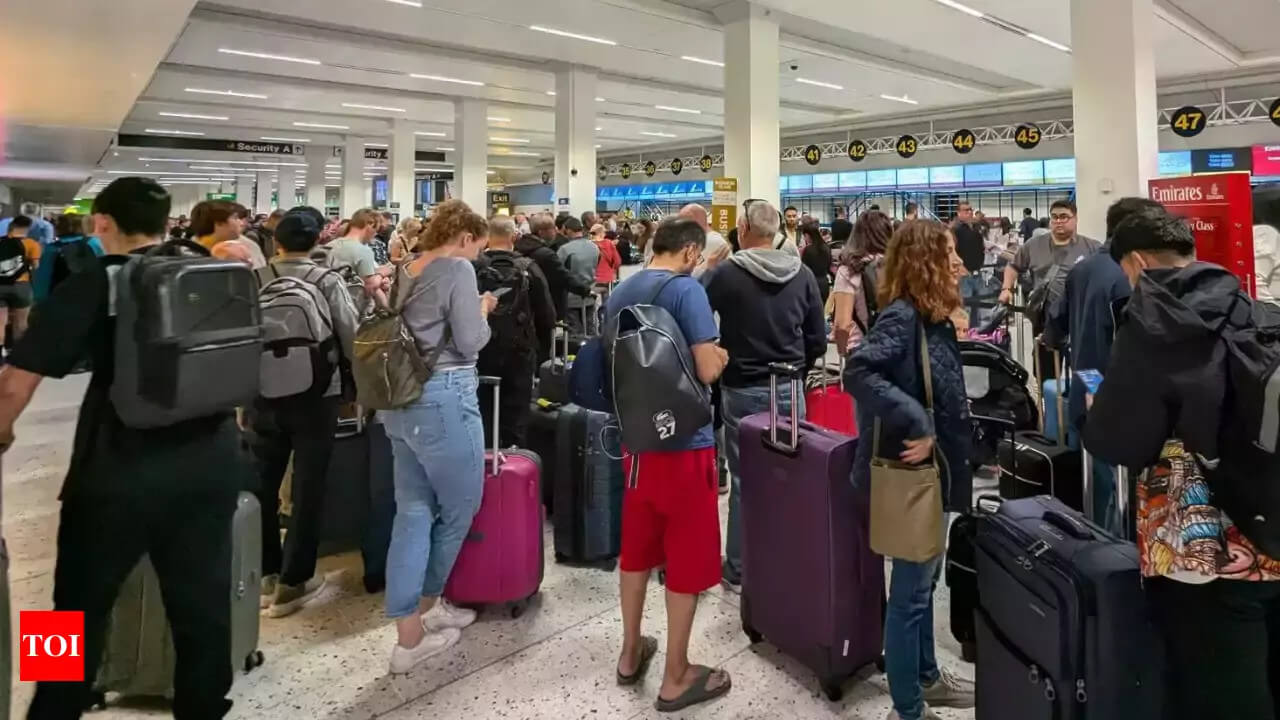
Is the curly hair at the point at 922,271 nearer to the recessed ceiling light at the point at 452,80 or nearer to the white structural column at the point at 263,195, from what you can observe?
the recessed ceiling light at the point at 452,80

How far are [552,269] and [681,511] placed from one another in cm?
321

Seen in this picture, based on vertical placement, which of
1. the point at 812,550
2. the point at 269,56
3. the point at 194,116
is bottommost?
the point at 812,550

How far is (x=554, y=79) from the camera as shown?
12773 mm

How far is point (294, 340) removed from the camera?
102 inches

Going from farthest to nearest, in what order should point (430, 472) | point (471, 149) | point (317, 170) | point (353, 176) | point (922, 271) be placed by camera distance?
1. point (317, 170)
2. point (353, 176)
3. point (471, 149)
4. point (430, 472)
5. point (922, 271)

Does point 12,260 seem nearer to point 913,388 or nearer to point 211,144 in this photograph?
point 913,388

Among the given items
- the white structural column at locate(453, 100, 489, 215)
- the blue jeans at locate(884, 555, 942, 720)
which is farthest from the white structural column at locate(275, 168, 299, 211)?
the blue jeans at locate(884, 555, 942, 720)

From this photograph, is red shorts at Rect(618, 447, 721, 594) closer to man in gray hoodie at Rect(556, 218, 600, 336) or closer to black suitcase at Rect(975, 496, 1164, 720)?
black suitcase at Rect(975, 496, 1164, 720)

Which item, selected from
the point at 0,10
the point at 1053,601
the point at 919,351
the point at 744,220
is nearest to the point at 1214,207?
the point at 744,220

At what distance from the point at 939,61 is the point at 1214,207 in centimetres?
913

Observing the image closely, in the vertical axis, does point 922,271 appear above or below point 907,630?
above

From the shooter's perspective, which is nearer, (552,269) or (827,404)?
(827,404)

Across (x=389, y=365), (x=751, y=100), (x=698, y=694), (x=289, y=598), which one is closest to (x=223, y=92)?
(x=751, y=100)

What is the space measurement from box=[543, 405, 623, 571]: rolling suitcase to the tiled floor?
108 mm
